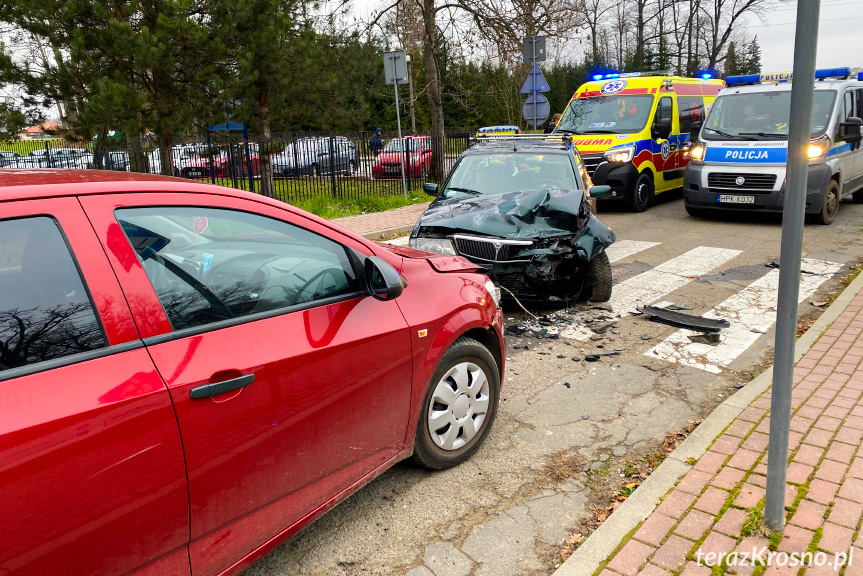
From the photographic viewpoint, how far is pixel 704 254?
928 cm

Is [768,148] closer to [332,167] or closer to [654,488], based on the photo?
[654,488]

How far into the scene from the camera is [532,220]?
6254 mm

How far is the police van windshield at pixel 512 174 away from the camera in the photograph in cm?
734

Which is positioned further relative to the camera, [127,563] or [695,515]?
[695,515]

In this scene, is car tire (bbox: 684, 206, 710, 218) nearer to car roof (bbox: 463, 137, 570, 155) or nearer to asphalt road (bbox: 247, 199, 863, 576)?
asphalt road (bbox: 247, 199, 863, 576)

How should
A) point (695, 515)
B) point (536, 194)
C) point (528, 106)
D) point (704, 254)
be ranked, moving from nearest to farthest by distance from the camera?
point (695, 515) → point (536, 194) → point (704, 254) → point (528, 106)

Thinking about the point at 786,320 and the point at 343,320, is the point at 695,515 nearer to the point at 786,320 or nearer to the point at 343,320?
the point at 786,320

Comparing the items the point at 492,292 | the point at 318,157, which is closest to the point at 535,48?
the point at 318,157

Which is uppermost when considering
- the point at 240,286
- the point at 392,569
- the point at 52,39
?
the point at 52,39

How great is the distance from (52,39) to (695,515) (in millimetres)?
13769

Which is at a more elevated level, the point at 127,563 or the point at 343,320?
the point at 343,320

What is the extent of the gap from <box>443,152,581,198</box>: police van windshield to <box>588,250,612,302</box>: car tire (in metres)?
0.94

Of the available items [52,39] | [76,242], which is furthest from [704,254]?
[52,39]

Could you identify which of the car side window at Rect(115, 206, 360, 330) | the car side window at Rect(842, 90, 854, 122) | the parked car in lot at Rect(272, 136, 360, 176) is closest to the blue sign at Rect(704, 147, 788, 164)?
the car side window at Rect(842, 90, 854, 122)
